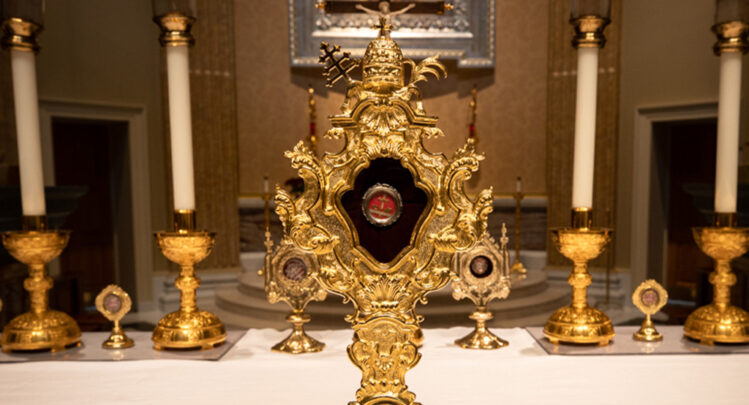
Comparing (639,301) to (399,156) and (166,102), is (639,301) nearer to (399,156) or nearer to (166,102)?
(399,156)

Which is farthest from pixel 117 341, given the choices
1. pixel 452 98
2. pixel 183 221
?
pixel 452 98

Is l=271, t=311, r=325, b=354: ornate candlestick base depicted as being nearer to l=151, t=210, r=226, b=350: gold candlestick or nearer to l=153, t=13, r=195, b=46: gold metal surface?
l=151, t=210, r=226, b=350: gold candlestick

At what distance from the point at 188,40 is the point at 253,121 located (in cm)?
364

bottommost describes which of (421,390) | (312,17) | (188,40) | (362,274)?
(421,390)

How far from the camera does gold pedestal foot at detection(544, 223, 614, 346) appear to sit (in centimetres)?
179

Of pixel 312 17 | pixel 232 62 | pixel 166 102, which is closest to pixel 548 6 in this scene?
pixel 312 17

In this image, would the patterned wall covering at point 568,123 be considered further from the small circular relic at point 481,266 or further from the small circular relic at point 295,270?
the small circular relic at point 295,270

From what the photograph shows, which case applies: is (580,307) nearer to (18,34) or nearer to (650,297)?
(650,297)

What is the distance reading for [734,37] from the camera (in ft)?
6.15

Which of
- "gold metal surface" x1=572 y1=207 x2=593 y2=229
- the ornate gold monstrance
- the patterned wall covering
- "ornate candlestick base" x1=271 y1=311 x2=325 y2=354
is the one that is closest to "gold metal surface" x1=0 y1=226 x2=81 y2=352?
"ornate candlestick base" x1=271 y1=311 x2=325 y2=354

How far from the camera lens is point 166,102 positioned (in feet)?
16.3

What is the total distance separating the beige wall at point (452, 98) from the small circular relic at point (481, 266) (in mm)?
3699

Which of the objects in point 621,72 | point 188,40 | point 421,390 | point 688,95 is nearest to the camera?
point 421,390

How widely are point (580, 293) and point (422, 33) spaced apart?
13.8 feet
